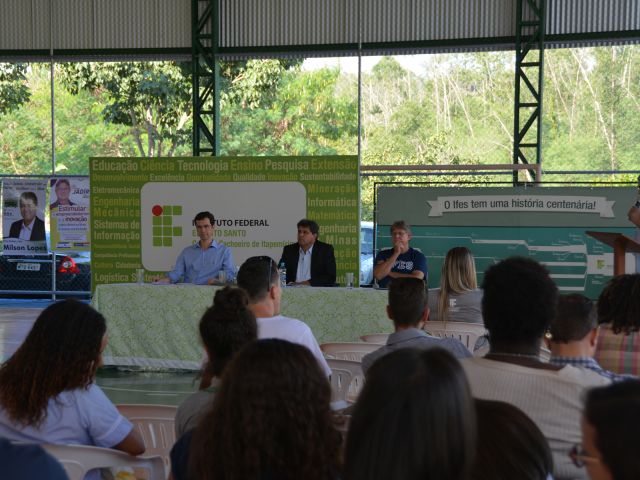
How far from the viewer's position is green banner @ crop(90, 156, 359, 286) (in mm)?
8672

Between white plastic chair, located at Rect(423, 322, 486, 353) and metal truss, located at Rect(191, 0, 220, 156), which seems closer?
white plastic chair, located at Rect(423, 322, 486, 353)

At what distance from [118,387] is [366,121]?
15911 mm

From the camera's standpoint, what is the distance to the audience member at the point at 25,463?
1385mm

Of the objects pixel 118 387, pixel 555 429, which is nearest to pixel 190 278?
pixel 118 387

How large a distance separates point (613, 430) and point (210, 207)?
8.07 meters

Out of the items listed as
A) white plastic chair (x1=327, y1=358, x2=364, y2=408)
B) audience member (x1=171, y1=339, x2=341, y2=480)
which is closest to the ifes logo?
white plastic chair (x1=327, y1=358, x2=364, y2=408)

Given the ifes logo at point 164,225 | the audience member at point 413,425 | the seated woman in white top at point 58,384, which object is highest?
the ifes logo at point 164,225

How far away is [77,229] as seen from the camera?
11891 millimetres

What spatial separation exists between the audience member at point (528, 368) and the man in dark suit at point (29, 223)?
10.6 m

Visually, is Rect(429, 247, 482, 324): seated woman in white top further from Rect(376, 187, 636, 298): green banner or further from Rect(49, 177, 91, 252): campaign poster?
Rect(49, 177, 91, 252): campaign poster

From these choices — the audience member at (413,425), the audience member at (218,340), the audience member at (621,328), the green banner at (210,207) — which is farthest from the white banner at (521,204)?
the audience member at (413,425)

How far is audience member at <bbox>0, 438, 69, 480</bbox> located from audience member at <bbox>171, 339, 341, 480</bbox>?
0.29 metres

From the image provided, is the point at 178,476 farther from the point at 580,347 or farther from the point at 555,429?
the point at 580,347

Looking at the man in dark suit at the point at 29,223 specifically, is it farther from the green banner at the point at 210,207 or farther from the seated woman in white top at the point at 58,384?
the seated woman in white top at the point at 58,384
